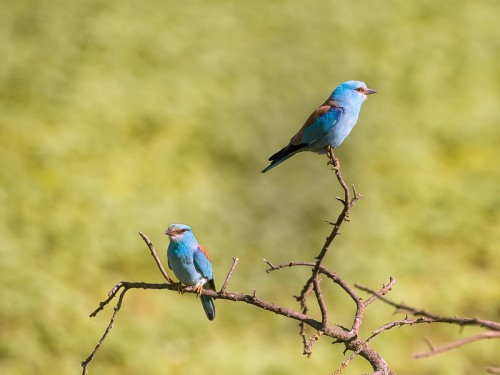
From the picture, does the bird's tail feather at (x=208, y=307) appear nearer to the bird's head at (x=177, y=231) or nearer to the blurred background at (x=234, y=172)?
the bird's head at (x=177, y=231)

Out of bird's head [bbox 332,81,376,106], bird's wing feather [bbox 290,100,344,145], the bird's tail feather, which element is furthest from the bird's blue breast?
bird's head [bbox 332,81,376,106]

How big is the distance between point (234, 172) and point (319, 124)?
6.68 m

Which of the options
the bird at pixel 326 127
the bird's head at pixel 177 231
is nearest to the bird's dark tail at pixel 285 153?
the bird at pixel 326 127

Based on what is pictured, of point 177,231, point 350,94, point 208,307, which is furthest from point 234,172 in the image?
point 350,94

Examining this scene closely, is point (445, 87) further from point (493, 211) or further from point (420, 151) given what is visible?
point (493, 211)

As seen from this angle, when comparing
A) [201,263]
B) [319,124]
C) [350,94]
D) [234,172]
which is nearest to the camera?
[319,124]

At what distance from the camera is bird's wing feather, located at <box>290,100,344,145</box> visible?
511cm

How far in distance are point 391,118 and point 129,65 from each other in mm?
4752

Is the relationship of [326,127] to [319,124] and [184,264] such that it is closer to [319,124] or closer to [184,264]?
[319,124]

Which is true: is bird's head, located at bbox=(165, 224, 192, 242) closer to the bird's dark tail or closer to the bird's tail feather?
the bird's tail feather

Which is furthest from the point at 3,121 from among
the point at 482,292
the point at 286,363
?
the point at 482,292

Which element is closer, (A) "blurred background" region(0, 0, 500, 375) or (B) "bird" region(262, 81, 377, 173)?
(B) "bird" region(262, 81, 377, 173)

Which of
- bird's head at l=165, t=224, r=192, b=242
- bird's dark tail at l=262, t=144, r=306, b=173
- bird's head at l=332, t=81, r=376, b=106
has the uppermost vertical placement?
bird's head at l=332, t=81, r=376, b=106

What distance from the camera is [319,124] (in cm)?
511
